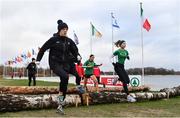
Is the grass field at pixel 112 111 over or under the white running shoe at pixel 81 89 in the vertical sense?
→ under

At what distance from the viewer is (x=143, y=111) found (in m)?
9.73

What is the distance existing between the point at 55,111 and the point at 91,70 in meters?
7.25

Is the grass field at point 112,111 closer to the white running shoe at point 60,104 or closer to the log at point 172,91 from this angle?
the white running shoe at point 60,104

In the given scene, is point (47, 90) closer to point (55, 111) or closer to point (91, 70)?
point (91, 70)

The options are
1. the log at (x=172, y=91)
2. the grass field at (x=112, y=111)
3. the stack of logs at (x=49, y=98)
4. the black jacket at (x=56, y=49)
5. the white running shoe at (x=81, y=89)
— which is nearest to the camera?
the grass field at (x=112, y=111)

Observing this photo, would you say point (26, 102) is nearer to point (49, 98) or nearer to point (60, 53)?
point (49, 98)

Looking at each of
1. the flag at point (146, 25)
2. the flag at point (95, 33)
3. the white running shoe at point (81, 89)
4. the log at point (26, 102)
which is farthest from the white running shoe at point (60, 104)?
the flag at point (95, 33)

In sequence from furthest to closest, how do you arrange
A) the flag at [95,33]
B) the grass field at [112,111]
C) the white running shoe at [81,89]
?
the flag at [95,33] → the white running shoe at [81,89] → the grass field at [112,111]

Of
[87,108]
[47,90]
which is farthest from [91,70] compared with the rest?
[87,108]

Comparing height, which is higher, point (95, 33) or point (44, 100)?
point (95, 33)

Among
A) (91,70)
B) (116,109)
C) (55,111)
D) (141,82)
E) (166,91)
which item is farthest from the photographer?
(141,82)

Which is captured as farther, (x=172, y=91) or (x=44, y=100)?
(x=172, y=91)

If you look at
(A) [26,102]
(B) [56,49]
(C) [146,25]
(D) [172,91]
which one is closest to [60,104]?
(A) [26,102]

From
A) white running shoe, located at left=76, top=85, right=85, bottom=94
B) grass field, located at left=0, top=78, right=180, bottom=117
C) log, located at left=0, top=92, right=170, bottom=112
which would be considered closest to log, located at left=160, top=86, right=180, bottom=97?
log, located at left=0, top=92, right=170, bottom=112
